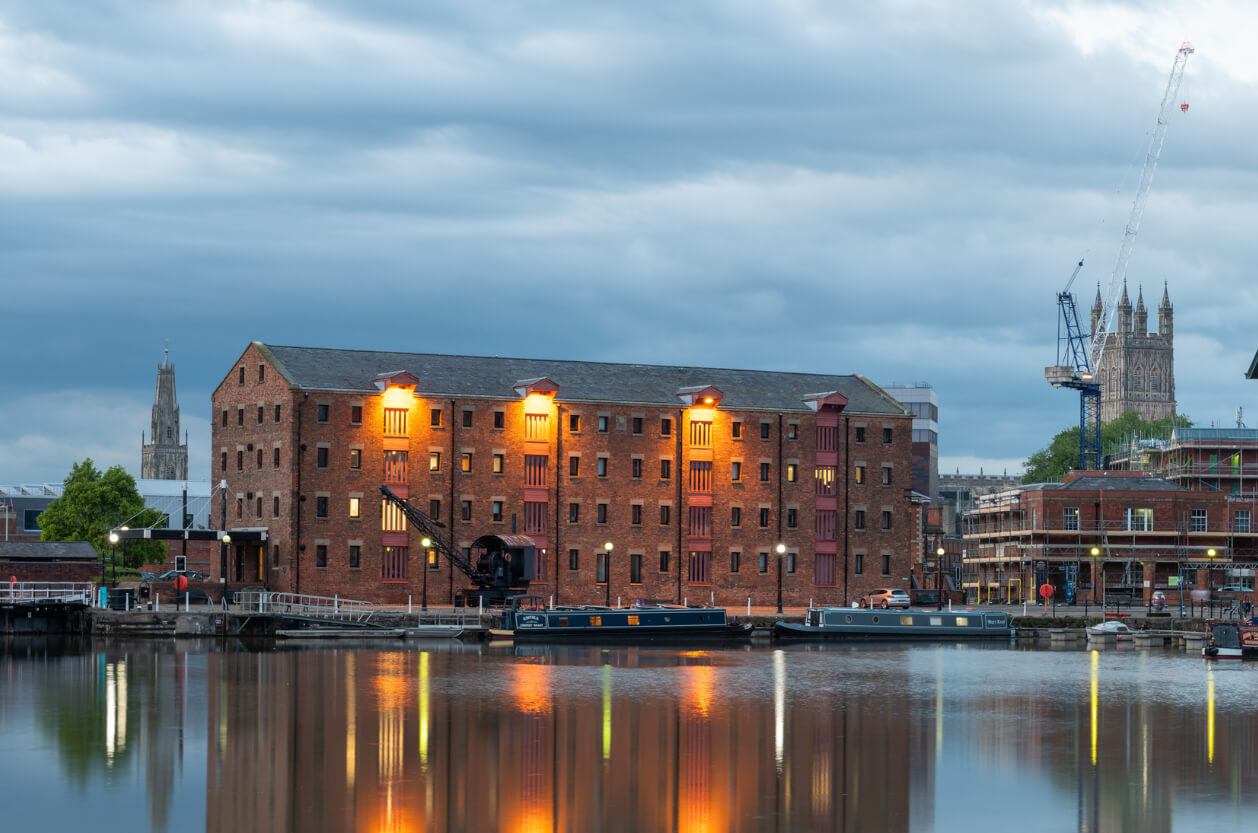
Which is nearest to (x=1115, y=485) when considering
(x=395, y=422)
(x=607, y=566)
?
(x=607, y=566)

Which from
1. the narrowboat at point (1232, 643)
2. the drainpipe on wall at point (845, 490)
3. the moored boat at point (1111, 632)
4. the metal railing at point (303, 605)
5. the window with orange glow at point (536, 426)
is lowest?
the moored boat at point (1111, 632)

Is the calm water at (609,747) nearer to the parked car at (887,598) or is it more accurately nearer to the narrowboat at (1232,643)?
the narrowboat at (1232,643)

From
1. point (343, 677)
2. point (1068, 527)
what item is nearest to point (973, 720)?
point (343, 677)

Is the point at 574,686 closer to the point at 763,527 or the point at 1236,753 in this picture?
the point at 1236,753

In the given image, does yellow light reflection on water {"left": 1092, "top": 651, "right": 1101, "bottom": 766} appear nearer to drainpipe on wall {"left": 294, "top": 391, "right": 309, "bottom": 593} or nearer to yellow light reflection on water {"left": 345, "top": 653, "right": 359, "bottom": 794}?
yellow light reflection on water {"left": 345, "top": 653, "right": 359, "bottom": 794}

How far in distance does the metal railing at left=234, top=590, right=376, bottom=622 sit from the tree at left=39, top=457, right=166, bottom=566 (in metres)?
46.4

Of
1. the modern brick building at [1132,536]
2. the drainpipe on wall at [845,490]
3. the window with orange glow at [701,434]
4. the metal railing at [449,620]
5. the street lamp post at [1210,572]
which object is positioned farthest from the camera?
the modern brick building at [1132,536]

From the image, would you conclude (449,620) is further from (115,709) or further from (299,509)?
(115,709)

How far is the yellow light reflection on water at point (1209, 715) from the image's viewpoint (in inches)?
1774

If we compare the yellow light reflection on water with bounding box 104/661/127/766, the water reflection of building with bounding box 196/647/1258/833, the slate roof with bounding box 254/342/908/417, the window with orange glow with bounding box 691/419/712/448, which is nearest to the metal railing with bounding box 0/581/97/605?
the slate roof with bounding box 254/342/908/417

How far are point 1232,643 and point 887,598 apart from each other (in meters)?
30.8

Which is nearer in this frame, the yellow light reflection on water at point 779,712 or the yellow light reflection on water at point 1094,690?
the yellow light reflection on water at point 779,712

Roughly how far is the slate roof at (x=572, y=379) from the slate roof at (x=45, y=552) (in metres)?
17.1

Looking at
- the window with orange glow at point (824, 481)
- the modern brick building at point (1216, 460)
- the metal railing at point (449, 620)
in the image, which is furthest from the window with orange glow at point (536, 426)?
the modern brick building at point (1216, 460)
